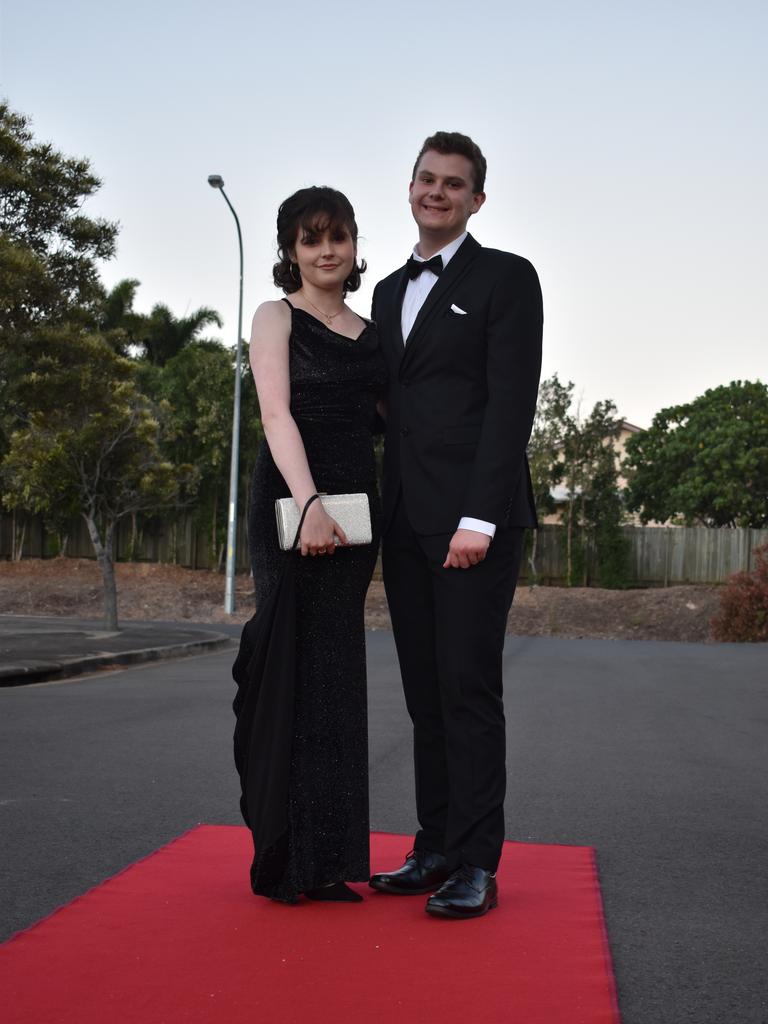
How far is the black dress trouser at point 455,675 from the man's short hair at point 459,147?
1.06m

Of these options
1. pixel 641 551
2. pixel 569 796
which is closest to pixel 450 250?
pixel 569 796

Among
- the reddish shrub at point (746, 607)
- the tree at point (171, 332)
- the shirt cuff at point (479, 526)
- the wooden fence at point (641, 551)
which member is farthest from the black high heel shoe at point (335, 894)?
the tree at point (171, 332)

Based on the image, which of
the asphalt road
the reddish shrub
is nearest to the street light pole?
the reddish shrub

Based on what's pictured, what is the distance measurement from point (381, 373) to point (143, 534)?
102ft

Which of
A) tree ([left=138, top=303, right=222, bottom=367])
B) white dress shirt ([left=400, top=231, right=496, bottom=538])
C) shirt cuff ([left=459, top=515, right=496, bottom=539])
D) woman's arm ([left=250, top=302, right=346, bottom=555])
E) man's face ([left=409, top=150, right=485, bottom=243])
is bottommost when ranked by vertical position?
shirt cuff ([left=459, top=515, right=496, bottom=539])

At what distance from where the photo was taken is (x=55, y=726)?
732 centimetres

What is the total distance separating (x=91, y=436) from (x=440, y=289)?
47.0 ft

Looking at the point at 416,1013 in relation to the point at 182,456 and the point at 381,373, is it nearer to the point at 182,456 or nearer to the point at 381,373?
the point at 381,373

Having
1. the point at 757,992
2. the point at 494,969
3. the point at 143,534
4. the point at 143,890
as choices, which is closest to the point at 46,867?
the point at 143,890

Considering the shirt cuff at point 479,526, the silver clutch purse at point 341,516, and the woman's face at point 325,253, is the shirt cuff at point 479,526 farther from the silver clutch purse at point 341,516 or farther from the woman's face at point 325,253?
the woman's face at point 325,253

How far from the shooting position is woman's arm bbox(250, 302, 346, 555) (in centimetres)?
310

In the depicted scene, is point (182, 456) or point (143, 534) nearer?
point (182, 456)

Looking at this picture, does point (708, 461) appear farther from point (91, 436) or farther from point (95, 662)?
point (95, 662)

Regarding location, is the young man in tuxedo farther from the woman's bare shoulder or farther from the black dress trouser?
the woman's bare shoulder
